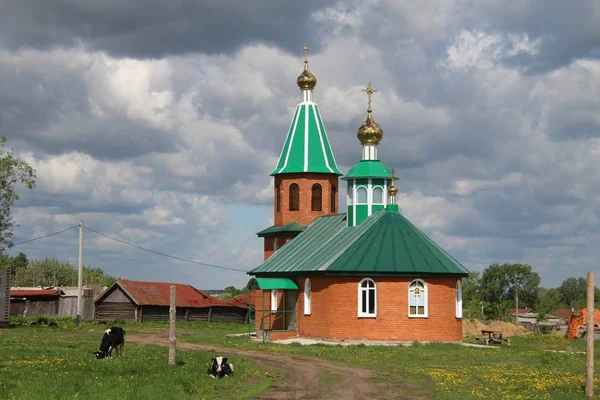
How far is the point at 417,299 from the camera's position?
3731cm

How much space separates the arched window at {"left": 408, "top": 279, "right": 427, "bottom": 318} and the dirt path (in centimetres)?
953

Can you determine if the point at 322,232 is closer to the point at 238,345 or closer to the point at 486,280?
the point at 238,345

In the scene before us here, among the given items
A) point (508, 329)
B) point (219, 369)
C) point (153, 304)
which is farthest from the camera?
point (153, 304)

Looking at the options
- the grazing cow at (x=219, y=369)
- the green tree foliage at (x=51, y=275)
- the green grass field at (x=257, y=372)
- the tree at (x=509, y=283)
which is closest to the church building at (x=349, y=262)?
the green grass field at (x=257, y=372)

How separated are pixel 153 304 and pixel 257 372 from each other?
1476 inches

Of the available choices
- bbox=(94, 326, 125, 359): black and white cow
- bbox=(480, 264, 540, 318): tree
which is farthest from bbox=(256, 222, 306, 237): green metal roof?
bbox=(480, 264, 540, 318): tree

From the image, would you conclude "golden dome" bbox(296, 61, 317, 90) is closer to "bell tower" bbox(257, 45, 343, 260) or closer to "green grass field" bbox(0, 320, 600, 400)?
"bell tower" bbox(257, 45, 343, 260)

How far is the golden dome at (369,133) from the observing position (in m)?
43.2

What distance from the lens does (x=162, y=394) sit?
58.1 feet

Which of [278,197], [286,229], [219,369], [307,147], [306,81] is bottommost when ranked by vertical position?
[219,369]

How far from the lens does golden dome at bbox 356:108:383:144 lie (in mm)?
43156

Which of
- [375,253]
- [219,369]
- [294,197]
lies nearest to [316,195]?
[294,197]

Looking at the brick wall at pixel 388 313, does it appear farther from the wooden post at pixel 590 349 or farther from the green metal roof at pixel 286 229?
the wooden post at pixel 590 349

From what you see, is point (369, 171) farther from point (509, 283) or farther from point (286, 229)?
point (509, 283)
